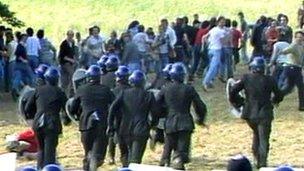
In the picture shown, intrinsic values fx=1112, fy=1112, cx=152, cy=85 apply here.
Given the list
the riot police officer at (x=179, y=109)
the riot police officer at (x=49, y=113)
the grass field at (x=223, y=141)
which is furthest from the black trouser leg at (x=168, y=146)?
the riot police officer at (x=49, y=113)

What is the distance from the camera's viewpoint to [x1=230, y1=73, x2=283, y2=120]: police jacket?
17.4 metres

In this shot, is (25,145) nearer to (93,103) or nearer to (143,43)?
(93,103)

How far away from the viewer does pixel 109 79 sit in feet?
61.5

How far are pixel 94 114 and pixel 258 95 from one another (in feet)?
8.59

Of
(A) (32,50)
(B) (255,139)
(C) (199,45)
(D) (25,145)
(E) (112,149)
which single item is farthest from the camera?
(C) (199,45)

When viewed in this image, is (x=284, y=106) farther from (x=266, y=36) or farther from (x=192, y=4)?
(x=192, y=4)

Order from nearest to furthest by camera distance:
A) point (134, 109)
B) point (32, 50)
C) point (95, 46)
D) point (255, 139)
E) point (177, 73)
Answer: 1. point (134, 109)
2. point (177, 73)
3. point (255, 139)
4. point (95, 46)
5. point (32, 50)

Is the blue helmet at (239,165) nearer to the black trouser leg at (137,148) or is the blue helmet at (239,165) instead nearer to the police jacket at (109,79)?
the black trouser leg at (137,148)

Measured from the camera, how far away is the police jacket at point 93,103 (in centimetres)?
1686

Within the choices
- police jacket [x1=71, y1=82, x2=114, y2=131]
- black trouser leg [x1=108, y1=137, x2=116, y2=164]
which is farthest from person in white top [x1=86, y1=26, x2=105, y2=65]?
police jacket [x1=71, y1=82, x2=114, y2=131]

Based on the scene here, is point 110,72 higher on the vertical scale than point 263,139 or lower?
higher

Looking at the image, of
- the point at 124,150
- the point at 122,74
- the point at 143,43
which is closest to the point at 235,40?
the point at 143,43

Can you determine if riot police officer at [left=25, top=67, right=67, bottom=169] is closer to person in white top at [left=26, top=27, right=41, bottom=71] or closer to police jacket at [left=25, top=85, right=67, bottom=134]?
police jacket at [left=25, top=85, right=67, bottom=134]

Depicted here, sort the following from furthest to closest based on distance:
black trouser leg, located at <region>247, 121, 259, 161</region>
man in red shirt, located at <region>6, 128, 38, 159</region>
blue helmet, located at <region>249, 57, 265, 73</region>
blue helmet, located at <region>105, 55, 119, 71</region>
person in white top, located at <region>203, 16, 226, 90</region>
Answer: person in white top, located at <region>203, 16, 226, 90</region>, man in red shirt, located at <region>6, 128, 38, 159</region>, blue helmet, located at <region>105, 55, 119, 71</region>, black trouser leg, located at <region>247, 121, 259, 161</region>, blue helmet, located at <region>249, 57, 265, 73</region>
